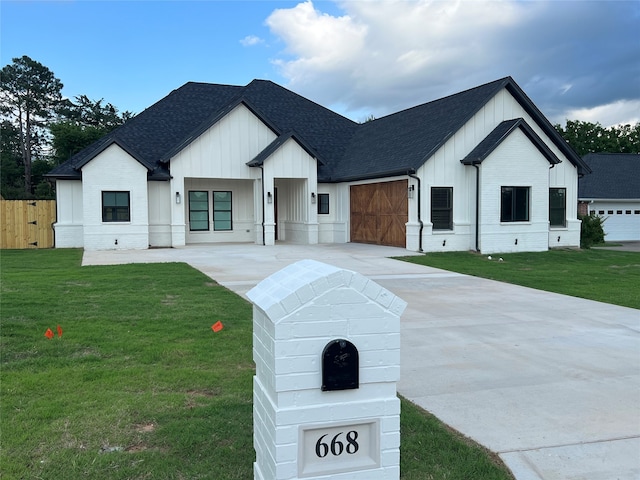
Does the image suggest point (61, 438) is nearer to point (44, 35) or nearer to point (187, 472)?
point (187, 472)

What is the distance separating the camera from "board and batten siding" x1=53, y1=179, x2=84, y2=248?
2047 cm

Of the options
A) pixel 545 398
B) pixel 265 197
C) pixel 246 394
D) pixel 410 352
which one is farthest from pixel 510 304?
pixel 265 197

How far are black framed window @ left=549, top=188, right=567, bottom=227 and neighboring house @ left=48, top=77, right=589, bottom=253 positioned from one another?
49mm

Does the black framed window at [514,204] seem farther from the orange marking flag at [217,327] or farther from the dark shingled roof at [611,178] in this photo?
the orange marking flag at [217,327]

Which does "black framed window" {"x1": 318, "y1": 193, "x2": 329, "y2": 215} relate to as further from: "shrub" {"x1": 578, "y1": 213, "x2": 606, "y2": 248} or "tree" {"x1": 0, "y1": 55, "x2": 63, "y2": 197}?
"tree" {"x1": 0, "y1": 55, "x2": 63, "y2": 197}

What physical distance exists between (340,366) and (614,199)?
32.4 m

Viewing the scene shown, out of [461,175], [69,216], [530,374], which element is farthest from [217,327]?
[69,216]

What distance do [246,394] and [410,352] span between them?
233cm

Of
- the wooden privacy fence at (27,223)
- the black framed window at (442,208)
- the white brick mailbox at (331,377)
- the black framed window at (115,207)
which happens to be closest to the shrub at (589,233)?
the black framed window at (442,208)

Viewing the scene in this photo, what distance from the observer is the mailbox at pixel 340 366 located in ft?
8.31

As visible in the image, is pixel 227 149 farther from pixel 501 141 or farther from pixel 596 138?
pixel 596 138

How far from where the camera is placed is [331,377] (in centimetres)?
255

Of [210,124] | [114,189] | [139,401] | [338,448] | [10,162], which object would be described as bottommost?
[139,401]

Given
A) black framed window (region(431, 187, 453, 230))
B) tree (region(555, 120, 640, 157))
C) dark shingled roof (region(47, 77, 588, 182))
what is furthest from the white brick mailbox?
tree (region(555, 120, 640, 157))
